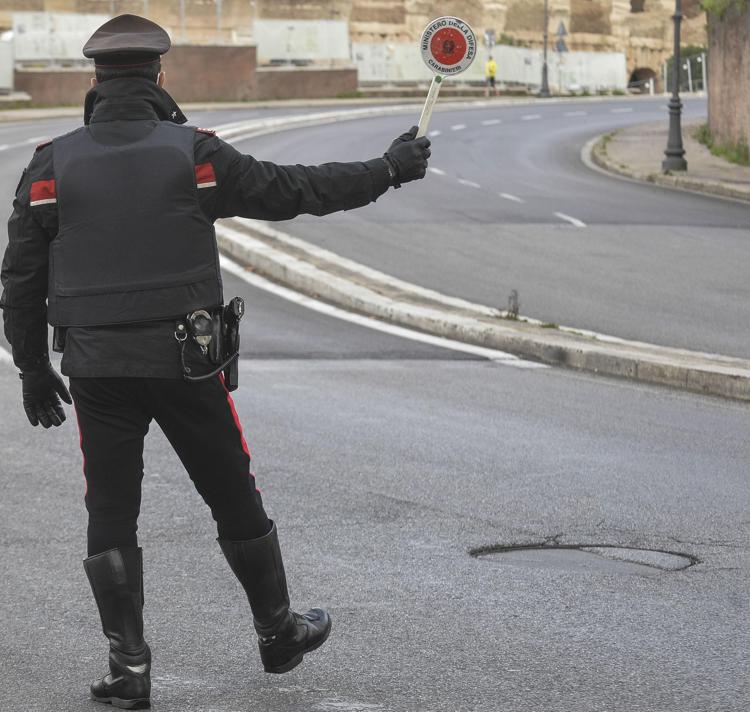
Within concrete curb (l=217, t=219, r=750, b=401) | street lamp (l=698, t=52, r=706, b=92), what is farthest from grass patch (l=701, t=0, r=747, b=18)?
street lamp (l=698, t=52, r=706, b=92)

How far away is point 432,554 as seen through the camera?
20.0 feet

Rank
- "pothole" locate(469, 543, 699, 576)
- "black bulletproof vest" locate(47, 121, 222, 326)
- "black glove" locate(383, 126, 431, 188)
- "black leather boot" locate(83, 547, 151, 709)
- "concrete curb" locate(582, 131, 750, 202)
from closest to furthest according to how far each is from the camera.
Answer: "black bulletproof vest" locate(47, 121, 222, 326), "black leather boot" locate(83, 547, 151, 709), "black glove" locate(383, 126, 431, 188), "pothole" locate(469, 543, 699, 576), "concrete curb" locate(582, 131, 750, 202)

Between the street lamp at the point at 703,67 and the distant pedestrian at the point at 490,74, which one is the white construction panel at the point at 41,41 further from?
the street lamp at the point at 703,67

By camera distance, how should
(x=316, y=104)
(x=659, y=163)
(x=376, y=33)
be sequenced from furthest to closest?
(x=376, y=33) → (x=316, y=104) → (x=659, y=163)

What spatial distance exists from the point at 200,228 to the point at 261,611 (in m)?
1.19

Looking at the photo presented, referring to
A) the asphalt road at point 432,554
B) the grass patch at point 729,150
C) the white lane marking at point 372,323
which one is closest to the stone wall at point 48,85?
the grass patch at point 729,150

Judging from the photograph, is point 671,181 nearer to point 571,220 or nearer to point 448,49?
point 571,220

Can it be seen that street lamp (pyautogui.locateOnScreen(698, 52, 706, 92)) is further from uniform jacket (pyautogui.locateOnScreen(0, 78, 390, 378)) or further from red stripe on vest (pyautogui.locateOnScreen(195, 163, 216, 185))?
red stripe on vest (pyautogui.locateOnScreen(195, 163, 216, 185))

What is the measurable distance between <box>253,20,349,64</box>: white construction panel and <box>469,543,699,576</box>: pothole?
50.6 m

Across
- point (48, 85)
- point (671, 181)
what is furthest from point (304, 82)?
point (671, 181)

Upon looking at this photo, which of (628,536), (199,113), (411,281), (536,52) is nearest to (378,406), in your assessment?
(628,536)

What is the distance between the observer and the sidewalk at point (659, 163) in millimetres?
25859

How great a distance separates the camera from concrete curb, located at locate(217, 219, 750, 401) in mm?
10383

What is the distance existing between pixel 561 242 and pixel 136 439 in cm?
1419
